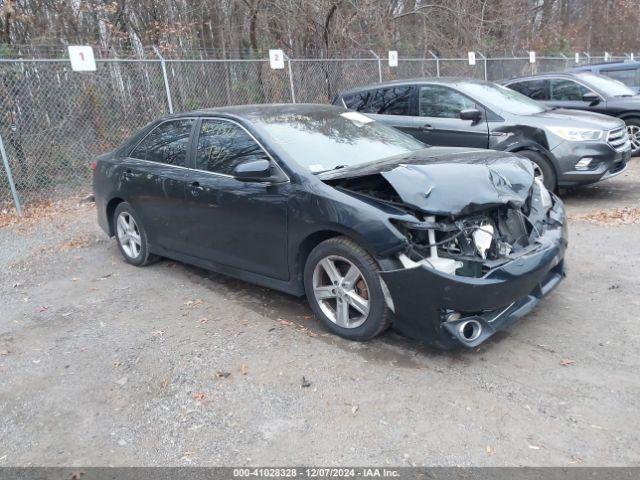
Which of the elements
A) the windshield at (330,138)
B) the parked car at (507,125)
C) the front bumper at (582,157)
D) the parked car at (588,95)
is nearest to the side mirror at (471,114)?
the parked car at (507,125)

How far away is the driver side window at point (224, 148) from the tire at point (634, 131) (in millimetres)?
8406

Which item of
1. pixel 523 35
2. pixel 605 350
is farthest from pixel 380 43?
pixel 605 350

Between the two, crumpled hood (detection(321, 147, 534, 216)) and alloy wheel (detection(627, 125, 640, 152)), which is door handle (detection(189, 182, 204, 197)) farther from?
alloy wheel (detection(627, 125, 640, 152))

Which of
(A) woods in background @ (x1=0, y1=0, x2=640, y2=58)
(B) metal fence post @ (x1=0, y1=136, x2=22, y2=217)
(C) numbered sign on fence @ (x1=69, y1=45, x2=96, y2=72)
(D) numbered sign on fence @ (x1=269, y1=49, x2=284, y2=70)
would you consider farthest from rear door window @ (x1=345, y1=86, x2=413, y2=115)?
(A) woods in background @ (x1=0, y1=0, x2=640, y2=58)

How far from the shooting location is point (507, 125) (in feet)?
24.5

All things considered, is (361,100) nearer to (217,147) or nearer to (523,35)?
(217,147)

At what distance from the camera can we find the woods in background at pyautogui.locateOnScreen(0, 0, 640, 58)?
37.8 feet

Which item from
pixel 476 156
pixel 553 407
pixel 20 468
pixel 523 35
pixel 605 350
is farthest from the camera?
pixel 523 35

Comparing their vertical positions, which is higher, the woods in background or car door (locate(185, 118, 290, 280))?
the woods in background

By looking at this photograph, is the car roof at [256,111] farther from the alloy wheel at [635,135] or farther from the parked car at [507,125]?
the alloy wheel at [635,135]

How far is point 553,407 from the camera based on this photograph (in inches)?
122

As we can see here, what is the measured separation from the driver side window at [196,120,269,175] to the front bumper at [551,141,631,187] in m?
4.53

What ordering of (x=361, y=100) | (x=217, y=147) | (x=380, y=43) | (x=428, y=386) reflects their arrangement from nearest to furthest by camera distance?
(x=428, y=386), (x=217, y=147), (x=361, y=100), (x=380, y=43)

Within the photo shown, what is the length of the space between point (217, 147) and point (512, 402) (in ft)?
10.3
